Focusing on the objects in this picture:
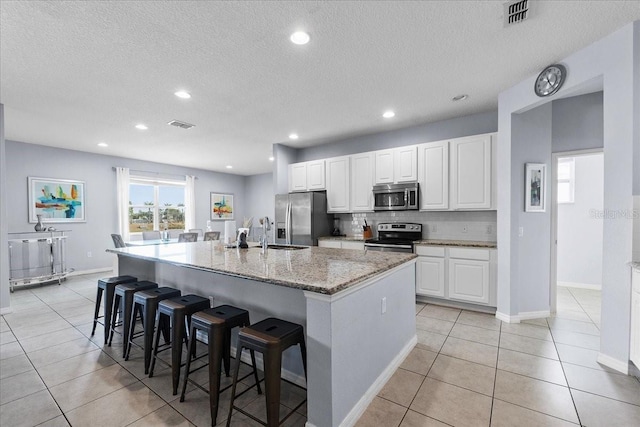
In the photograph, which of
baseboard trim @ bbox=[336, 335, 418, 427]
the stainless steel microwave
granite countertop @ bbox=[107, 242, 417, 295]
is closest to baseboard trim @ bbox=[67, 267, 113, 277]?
granite countertop @ bbox=[107, 242, 417, 295]

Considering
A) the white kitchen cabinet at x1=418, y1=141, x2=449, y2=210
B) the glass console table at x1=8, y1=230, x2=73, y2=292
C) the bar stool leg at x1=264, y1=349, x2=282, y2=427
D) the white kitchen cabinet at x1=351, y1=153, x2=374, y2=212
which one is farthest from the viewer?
the glass console table at x1=8, y1=230, x2=73, y2=292

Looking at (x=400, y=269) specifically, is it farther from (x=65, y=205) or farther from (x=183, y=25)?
A: (x=65, y=205)

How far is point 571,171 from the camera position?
4.71 metres

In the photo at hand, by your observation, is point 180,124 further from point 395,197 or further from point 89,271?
point 89,271

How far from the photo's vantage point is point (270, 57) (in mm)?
2516

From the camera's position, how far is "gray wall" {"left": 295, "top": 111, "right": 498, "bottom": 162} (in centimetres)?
404

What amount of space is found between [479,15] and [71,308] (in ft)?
Result: 18.5

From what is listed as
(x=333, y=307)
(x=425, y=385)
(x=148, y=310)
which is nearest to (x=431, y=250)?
(x=425, y=385)

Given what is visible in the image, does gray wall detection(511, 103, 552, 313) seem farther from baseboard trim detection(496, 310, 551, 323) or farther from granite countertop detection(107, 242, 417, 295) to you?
granite countertop detection(107, 242, 417, 295)

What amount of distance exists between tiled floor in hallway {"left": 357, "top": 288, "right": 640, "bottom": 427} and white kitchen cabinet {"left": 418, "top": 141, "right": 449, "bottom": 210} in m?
1.70

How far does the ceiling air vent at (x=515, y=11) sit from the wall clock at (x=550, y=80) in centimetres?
97

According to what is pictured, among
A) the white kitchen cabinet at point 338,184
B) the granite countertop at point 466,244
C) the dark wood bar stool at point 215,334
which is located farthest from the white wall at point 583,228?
the dark wood bar stool at point 215,334

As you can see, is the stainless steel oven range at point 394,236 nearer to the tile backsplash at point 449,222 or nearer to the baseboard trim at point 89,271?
the tile backsplash at point 449,222

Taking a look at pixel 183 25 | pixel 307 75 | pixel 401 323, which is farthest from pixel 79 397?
pixel 307 75
